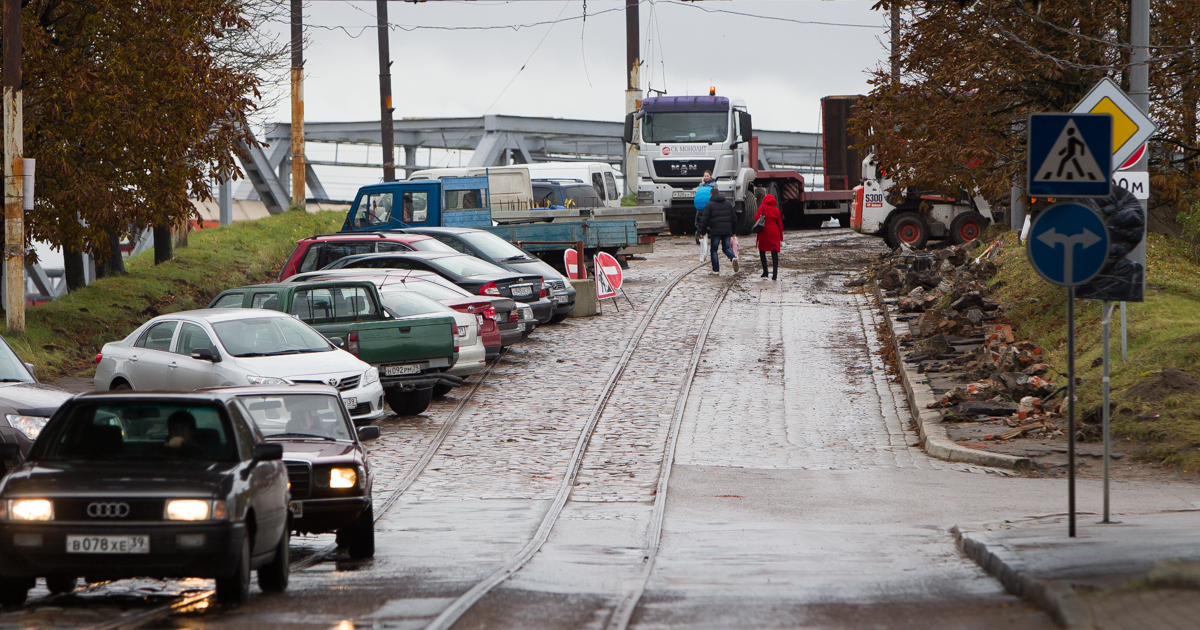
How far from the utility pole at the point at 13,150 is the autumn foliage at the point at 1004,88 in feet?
37.8

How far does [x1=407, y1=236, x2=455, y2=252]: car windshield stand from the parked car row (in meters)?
2.99

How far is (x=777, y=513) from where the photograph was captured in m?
11.3

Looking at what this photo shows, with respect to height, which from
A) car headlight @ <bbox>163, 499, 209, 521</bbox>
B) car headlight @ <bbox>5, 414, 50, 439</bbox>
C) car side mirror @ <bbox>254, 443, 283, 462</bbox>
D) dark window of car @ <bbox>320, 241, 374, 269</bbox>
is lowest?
car headlight @ <bbox>5, 414, 50, 439</bbox>

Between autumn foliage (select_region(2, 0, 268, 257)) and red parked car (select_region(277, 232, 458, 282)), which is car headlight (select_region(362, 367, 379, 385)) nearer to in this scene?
autumn foliage (select_region(2, 0, 268, 257))

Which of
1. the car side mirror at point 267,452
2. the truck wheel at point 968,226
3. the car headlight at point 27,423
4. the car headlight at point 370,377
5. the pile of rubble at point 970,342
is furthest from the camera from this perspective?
the truck wheel at point 968,226

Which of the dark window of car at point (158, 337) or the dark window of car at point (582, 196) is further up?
the dark window of car at point (582, 196)

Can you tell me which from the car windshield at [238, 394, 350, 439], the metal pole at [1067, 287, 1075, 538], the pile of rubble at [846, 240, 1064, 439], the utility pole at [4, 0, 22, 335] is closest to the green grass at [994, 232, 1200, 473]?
the pile of rubble at [846, 240, 1064, 439]

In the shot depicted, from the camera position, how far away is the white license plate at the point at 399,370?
1608cm

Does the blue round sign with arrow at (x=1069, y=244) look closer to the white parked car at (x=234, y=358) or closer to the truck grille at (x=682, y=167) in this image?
the white parked car at (x=234, y=358)

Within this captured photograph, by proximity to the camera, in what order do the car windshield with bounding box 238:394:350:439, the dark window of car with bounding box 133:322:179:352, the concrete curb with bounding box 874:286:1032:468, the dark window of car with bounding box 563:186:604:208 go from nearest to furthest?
1. the car windshield with bounding box 238:394:350:439
2. the concrete curb with bounding box 874:286:1032:468
3. the dark window of car with bounding box 133:322:179:352
4. the dark window of car with bounding box 563:186:604:208

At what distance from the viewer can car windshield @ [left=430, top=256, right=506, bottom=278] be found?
20.8m

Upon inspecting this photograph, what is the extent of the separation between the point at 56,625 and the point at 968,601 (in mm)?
4808

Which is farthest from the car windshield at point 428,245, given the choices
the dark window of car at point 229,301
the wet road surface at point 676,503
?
the dark window of car at point 229,301

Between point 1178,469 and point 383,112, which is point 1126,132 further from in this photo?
point 383,112
